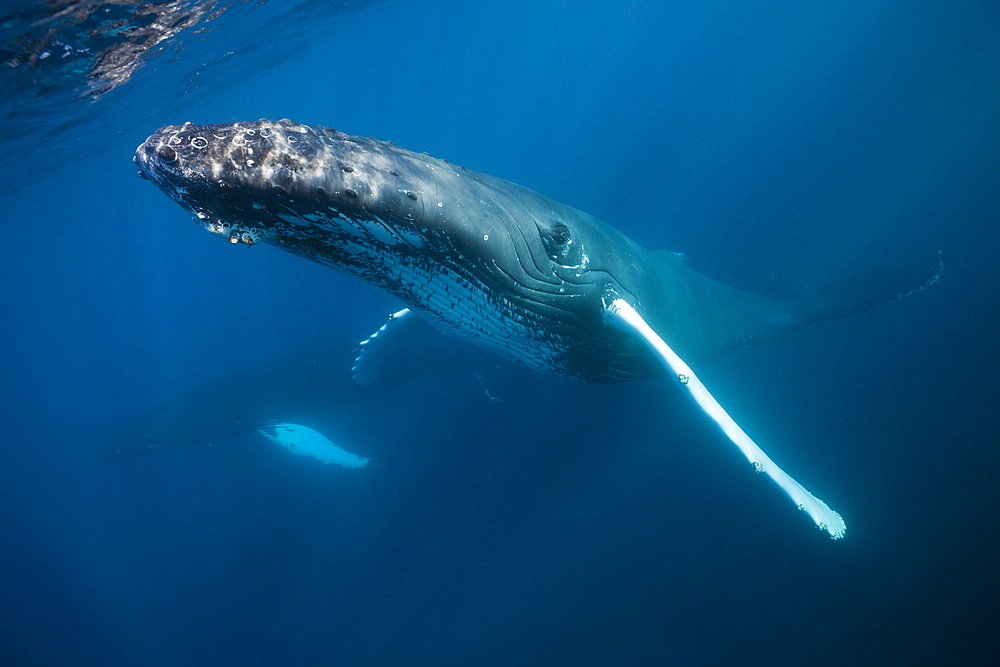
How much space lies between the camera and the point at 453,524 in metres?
11.2

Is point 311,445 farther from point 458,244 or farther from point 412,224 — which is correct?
point 412,224

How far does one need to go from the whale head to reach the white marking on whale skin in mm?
8966

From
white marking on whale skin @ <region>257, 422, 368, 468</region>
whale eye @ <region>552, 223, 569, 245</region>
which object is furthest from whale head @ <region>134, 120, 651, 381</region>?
white marking on whale skin @ <region>257, 422, 368, 468</region>

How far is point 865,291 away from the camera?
365 inches

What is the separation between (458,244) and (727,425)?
2988 mm

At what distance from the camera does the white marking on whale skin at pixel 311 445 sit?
41.6ft

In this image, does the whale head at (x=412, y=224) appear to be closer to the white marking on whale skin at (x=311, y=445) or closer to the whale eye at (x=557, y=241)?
the whale eye at (x=557, y=241)

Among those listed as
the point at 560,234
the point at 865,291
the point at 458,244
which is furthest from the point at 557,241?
the point at 865,291

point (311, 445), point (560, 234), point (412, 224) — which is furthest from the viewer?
point (311, 445)

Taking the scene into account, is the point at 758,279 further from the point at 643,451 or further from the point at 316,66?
the point at 316,66

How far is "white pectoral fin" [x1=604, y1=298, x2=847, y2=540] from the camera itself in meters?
→ 4.40

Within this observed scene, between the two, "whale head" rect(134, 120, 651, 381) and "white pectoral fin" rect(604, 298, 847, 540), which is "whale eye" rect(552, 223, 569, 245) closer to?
"whale head" rect(134, 120, 651, 381)

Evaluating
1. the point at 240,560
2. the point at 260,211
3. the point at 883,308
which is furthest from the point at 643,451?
the point at 240,560

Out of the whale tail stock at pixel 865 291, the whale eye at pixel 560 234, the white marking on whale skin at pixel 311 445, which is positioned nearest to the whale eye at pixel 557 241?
the whale eye at pixel 560 234
